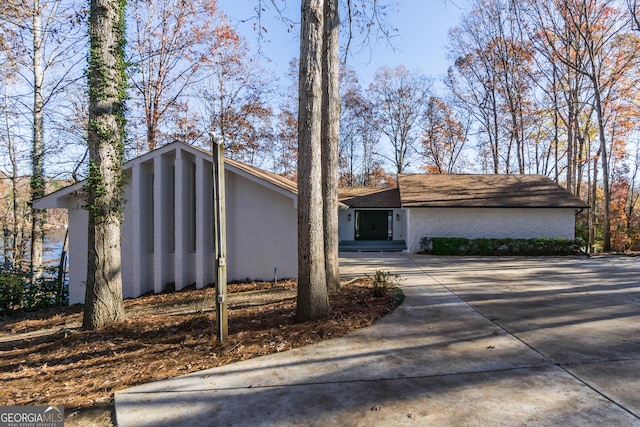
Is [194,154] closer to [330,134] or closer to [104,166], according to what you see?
[104,166]

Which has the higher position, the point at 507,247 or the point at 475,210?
the point at 475,210

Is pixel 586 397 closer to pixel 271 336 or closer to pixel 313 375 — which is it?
pixel 313 375

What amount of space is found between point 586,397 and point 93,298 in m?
6.38

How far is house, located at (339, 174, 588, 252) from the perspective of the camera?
16625 millimetres

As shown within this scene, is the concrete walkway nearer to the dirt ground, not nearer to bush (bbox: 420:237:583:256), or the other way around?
the dirt ground

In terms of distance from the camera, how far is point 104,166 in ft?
18.0

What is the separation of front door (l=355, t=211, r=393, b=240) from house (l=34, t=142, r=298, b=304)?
1144 centimetres

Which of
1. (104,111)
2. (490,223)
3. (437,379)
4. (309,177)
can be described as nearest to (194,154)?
(104,111)

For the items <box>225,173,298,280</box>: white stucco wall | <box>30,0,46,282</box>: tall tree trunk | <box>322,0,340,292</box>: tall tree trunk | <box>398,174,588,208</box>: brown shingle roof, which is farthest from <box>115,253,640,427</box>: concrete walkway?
<box>398,174,588,208</box>: brown shingle roof

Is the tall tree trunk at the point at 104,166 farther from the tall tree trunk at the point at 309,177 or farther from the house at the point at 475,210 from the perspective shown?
the house at the point at 475,210

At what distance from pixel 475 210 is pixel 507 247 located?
2393 millimetres

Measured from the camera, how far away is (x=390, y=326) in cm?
505

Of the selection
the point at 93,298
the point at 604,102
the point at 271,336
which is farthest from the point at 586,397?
the point at 604,102

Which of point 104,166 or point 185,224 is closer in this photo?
point 104,166
